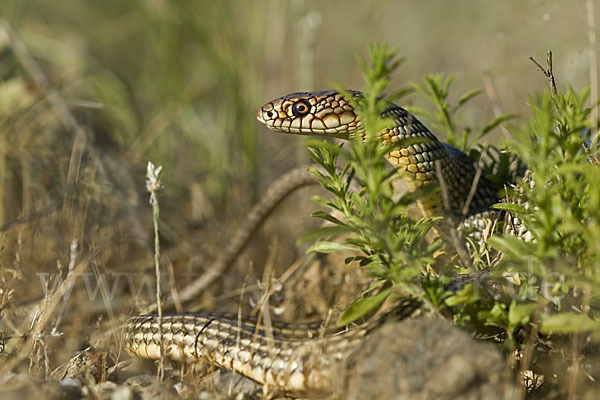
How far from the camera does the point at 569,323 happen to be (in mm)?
2139

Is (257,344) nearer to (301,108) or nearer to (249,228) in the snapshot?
(301,108)

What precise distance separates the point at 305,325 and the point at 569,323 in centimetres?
146

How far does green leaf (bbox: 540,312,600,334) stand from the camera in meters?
2.08

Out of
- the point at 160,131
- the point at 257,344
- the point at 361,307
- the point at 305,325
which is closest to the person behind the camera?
the point at 361,307

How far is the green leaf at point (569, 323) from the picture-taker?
2084 mm

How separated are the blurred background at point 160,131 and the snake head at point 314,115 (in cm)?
86

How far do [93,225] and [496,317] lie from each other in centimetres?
337

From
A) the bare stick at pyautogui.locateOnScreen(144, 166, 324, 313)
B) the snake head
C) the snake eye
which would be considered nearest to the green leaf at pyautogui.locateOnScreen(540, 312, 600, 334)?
the snake head

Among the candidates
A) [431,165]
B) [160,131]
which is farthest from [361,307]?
[160,131]

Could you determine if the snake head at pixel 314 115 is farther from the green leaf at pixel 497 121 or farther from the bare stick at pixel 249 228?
the bare stick at pixel 249 228

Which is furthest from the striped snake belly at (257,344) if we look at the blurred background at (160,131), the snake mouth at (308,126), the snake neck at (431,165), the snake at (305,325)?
the snake mouth at (308,126)

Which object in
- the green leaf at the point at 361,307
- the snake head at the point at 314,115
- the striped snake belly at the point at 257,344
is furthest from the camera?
the snake head at the point at 314,115

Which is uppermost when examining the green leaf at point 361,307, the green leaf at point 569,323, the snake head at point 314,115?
the snake head at point 314,115

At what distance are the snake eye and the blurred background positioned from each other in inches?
36.4
